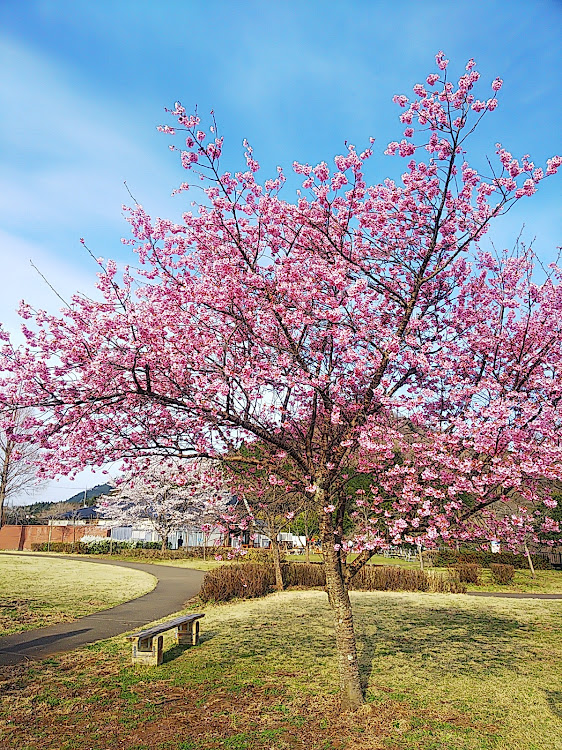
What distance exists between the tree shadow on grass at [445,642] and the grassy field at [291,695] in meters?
0.05

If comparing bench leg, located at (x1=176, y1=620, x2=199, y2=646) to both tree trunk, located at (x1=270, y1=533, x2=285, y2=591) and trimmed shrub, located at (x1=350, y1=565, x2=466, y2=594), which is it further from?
trimmed shrub, located at (x1=350, y1=565, x2=466, y2=594)

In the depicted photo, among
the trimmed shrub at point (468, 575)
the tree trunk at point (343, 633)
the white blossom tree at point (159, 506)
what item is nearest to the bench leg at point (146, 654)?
the tree trunk at point (343, 633)

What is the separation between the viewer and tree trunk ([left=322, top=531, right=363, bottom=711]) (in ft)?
19.7

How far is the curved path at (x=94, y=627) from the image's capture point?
8.17 m

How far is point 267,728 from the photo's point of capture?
5.30 metres

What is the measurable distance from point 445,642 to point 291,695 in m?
4.50

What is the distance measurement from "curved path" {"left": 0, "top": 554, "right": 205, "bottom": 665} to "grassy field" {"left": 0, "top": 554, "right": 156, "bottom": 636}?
472 mm

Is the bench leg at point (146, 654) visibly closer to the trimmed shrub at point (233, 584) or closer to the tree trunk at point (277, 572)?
the trimmed shrub at point (233, 584)

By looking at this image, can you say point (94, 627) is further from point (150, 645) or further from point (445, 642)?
point (445, 642)

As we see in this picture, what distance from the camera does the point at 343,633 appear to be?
242 inches

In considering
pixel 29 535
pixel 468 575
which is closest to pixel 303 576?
pixel 468 575

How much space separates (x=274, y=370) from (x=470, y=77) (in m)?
3.57

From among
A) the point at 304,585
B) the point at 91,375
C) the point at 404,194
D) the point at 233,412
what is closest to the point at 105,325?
the point at 91,375

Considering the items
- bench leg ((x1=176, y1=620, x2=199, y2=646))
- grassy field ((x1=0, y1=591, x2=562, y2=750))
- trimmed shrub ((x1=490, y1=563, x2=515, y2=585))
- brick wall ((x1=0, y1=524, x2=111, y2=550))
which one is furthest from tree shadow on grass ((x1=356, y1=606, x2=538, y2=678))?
brick wall ((x1=0, y1=524, x2=111, y2=550))
